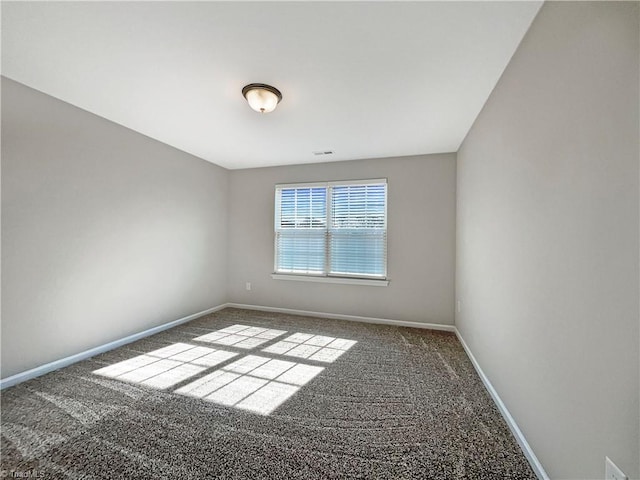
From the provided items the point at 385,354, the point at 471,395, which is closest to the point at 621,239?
A: the point at 471,395

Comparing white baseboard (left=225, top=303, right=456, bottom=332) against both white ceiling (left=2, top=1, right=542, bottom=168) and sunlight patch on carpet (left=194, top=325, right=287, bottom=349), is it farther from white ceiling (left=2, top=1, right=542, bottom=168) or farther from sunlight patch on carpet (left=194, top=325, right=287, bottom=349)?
Result: white ceiling (left=2, top=1, right=542, bottom=168)

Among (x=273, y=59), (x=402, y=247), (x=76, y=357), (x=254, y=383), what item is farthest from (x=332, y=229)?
(x=76, y=357)

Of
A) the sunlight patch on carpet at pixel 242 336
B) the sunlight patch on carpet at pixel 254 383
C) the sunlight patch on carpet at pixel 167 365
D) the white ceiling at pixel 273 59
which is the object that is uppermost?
the white ceiling at pixel 273 59

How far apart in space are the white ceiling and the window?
124 centimetres

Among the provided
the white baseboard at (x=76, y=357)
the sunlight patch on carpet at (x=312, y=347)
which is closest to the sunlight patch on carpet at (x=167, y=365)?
the white baseboard at (x=76, y=357)

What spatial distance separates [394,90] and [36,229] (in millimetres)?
3338

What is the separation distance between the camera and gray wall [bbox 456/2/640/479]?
870 mm

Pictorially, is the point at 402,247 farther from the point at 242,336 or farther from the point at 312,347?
the point at 242,336

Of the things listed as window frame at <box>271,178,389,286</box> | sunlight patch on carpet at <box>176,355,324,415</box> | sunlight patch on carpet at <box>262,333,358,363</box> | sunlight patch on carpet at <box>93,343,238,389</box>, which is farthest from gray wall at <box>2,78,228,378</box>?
sunlight patch on carpet at <box>262,333,358,363</box>

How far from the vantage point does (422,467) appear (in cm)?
142

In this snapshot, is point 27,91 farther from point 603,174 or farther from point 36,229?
point 603,174

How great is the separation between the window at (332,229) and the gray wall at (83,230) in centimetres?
149

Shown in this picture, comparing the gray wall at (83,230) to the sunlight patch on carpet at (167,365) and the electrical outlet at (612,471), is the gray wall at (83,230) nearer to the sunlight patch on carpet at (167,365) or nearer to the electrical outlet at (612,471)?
the sunlight patch on carpet at (167,365)

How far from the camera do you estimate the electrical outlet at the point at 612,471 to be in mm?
859
